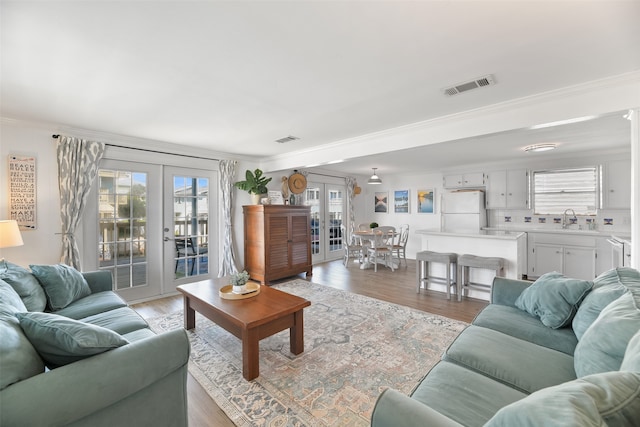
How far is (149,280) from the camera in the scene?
4.20m

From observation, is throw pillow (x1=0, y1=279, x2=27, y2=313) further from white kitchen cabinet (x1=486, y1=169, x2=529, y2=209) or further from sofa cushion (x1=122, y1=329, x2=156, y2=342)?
white kitchen cabinet (x1=486, y1=169, x2=529, y2=209)

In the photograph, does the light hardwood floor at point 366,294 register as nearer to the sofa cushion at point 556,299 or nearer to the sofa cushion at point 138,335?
the sofa cushion at point 138,335

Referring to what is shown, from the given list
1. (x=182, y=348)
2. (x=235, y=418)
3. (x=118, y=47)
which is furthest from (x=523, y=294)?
(x=118, y=47)

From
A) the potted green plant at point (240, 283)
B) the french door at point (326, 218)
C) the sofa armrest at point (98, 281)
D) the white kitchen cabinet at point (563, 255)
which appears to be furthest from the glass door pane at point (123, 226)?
the white kitchen cabinet at point (563, 255)

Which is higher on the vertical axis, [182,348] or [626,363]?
[626,363]

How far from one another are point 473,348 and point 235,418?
155 cm

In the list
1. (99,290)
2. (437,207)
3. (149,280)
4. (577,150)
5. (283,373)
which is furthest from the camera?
(437,207)

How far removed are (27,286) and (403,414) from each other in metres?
2.93

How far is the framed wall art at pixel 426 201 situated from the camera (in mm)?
7047

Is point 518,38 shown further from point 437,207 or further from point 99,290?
point 437,207

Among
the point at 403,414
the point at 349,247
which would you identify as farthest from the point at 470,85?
the point at 349,247

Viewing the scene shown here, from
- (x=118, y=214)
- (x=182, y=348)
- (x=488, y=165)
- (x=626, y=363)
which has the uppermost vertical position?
(x=488, y=165)

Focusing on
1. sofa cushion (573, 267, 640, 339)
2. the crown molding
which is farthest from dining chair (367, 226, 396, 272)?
sofa cushion (573, 267, 640, 339)

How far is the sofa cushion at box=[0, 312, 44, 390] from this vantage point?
105 centimetres
